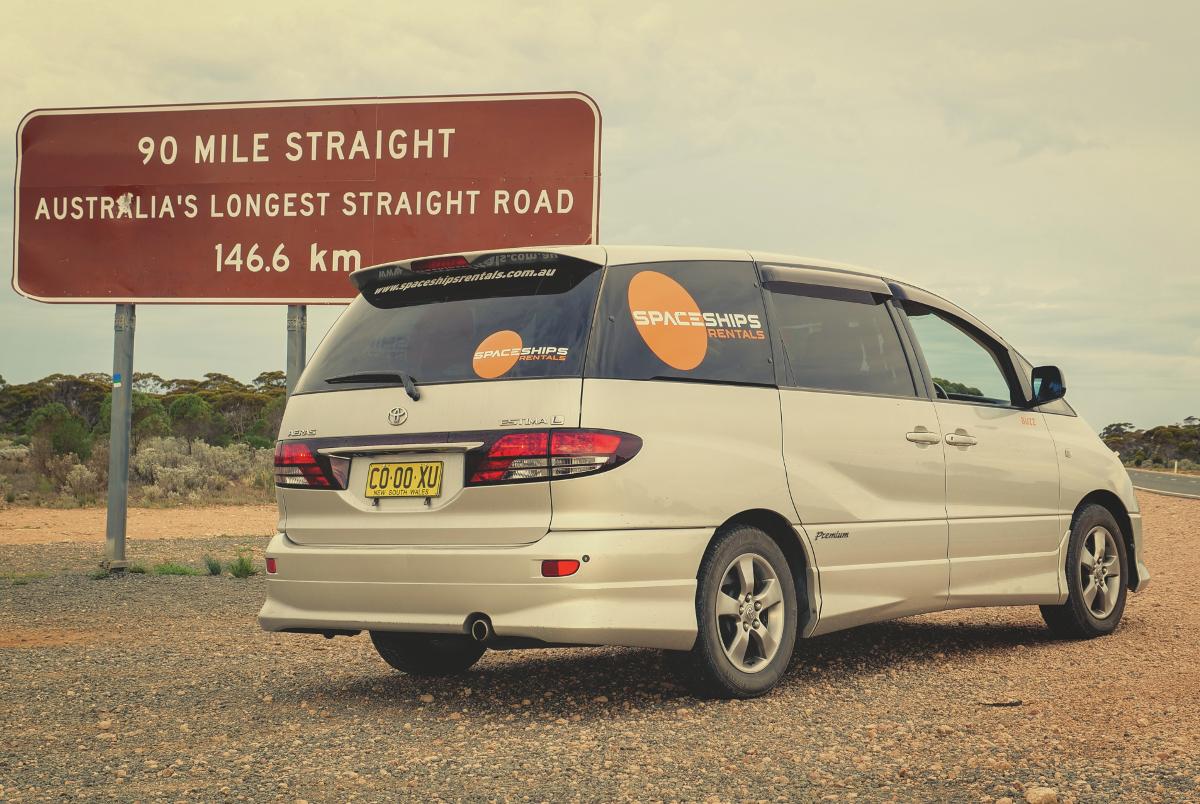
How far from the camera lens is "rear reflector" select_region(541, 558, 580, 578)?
5332mm

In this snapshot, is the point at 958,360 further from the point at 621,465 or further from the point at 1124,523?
the point at 621,465

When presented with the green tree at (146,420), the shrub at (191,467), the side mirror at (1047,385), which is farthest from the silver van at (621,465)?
the green tree at (146,420)

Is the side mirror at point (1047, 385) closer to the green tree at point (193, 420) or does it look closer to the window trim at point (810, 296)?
the window trim at point (810, 296)

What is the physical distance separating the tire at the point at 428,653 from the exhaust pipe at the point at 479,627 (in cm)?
139

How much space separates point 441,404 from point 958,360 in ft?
10.8

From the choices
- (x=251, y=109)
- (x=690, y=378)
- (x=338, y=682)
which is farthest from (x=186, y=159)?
(x=690, y=378)

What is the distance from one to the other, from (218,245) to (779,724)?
Answer: 28.6ft

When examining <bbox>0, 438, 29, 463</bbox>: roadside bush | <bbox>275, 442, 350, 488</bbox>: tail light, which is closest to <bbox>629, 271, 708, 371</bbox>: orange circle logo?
<bbox>275, 442, 350, 488</bbox>: tail light

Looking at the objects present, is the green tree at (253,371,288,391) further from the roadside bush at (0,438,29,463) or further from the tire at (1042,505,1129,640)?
the tire at (1042,505,1129,640)

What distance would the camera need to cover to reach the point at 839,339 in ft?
22.3

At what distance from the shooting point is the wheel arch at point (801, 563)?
20.3ft

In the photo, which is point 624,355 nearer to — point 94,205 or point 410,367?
point 410,367

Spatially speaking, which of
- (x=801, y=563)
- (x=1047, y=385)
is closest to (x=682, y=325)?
(x=801, y=563)

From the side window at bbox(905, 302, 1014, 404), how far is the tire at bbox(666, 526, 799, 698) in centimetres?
181
